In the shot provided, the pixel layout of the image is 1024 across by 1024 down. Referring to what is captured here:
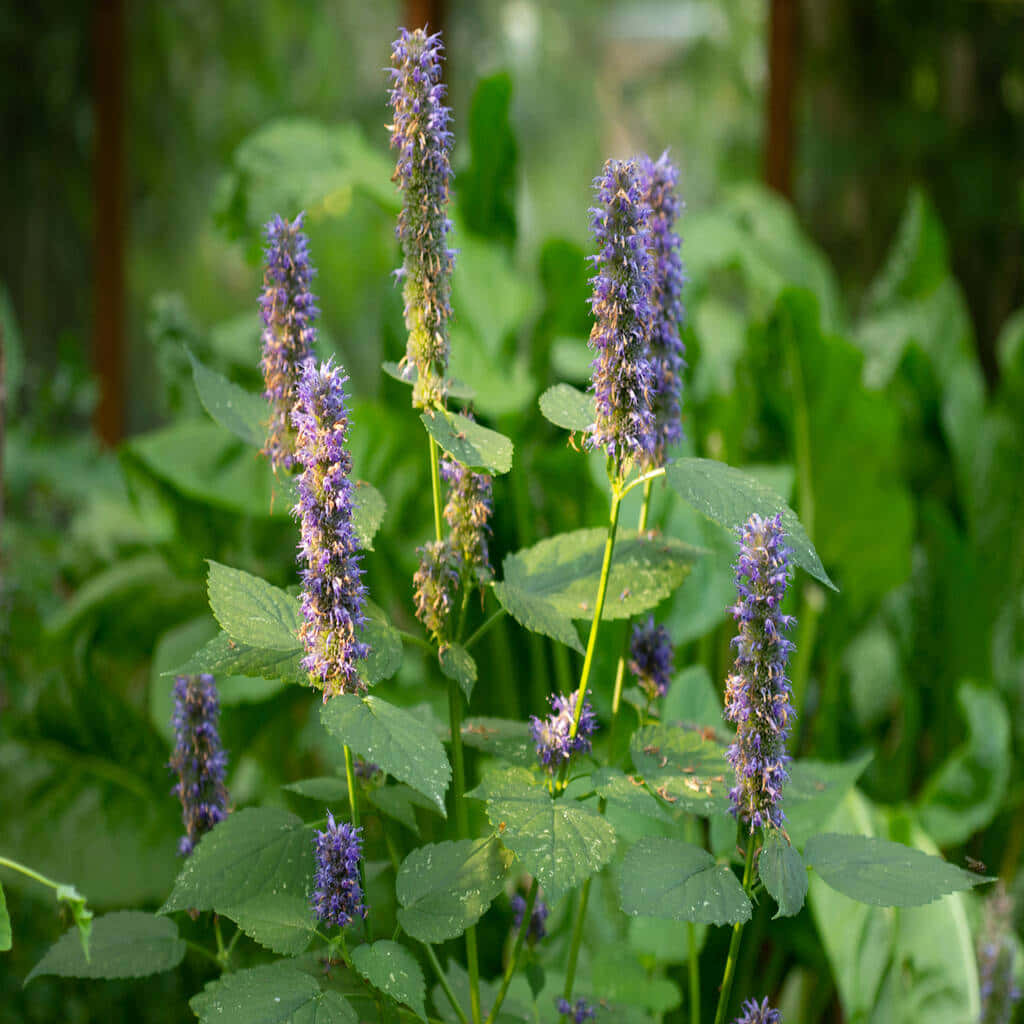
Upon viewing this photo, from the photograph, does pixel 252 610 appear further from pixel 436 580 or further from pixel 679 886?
pixel 679 886

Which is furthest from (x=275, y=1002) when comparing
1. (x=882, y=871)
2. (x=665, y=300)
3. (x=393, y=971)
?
(x=665, y=300)

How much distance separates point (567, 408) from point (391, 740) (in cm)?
20

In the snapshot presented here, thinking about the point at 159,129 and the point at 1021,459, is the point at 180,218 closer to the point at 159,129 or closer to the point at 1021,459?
the point at 159,129

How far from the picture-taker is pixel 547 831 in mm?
491

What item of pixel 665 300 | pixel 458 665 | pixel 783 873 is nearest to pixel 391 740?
pixel 458 665

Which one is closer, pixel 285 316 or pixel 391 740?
pixel 391 740

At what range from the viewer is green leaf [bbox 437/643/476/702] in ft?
1.73

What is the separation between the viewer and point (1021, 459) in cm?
164

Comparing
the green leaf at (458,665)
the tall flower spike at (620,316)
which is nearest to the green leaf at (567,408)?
the tall flower spike at (620,316)

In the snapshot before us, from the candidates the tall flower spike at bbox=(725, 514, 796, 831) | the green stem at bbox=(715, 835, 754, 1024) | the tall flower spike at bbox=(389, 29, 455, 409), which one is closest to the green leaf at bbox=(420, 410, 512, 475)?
the tall flower spike at bbox=(389, 29, 455, 409)

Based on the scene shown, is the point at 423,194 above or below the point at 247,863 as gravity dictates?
above

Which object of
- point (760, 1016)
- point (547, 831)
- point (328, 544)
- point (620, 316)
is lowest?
point (760, 1016)

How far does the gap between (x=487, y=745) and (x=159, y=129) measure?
7.31 feet

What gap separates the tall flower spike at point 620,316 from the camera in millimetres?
516
